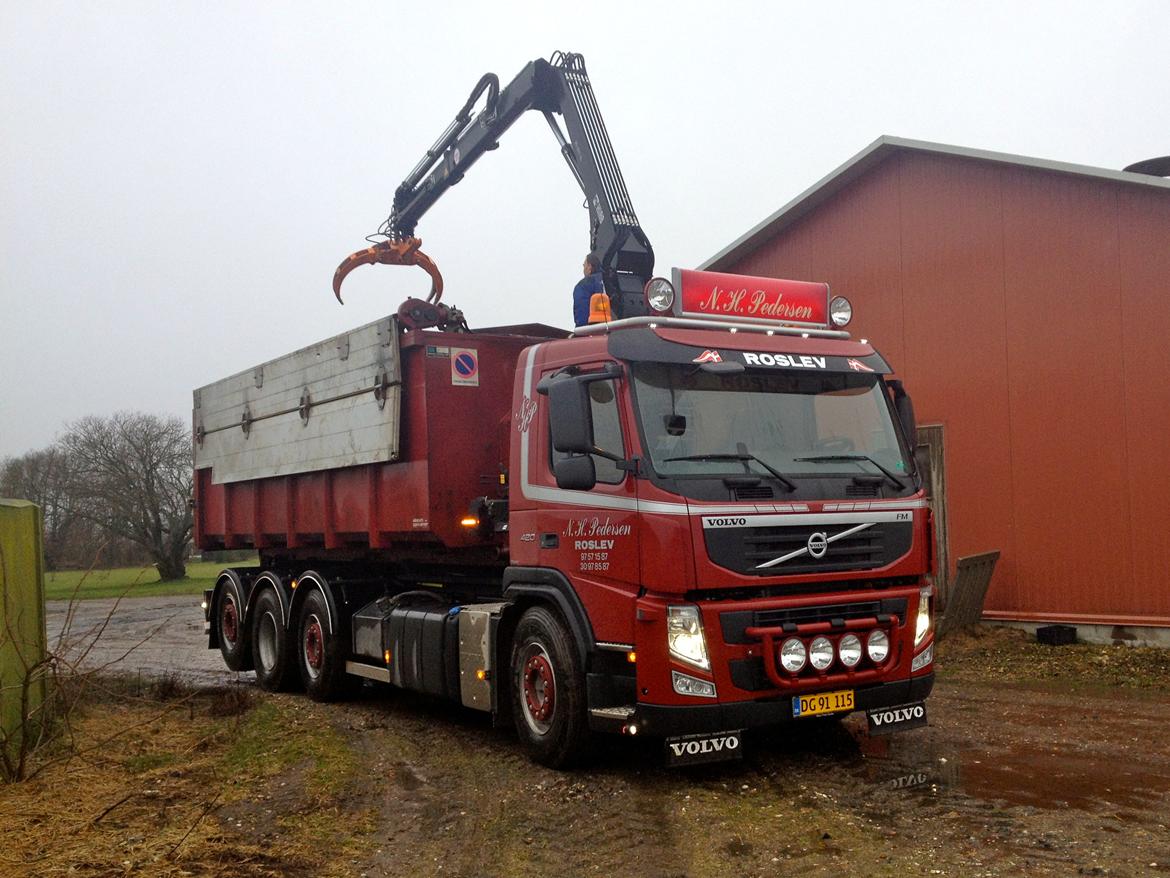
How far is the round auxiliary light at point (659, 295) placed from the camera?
24.1ft

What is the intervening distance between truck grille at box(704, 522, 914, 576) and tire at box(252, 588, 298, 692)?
6.61m

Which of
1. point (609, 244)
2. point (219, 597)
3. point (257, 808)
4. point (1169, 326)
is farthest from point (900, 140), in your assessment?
point (257, 808)

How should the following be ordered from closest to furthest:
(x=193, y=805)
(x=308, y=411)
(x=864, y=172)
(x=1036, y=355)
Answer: (x=193, y=805) → (x=308, y=411) → (x=1036, y=355) → (x=864, y=172)

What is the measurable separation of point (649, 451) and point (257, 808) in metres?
3.24

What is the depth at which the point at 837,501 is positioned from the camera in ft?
22.3

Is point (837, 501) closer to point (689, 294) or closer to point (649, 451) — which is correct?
point (649, 451)

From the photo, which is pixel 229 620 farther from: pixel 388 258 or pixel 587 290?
pixel 587 290

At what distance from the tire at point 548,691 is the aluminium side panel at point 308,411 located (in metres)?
2.46

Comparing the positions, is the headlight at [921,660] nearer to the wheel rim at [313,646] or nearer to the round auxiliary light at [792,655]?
the round auxiliary light at [792,655]

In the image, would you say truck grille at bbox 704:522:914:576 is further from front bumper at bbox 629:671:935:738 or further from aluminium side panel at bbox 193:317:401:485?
aluminium side panel at bbox 193:317:401:485

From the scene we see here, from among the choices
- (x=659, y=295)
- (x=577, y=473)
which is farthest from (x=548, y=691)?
(x=659, y=295)

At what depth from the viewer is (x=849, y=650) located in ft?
22.1

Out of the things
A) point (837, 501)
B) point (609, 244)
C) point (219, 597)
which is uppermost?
point (609, 244)

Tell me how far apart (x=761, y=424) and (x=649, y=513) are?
0.99 meters
